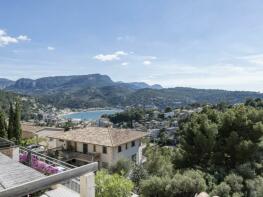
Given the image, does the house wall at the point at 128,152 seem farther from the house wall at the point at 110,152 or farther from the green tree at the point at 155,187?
the green tree at the point at 155,187

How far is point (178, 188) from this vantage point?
47.1 ft

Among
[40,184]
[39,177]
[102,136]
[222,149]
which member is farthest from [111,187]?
[102,136]

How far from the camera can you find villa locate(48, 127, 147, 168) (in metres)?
27.4

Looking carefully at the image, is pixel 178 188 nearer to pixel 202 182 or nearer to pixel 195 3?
pixel 202 182

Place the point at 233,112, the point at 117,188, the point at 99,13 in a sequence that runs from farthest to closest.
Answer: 1. the point at 99,13
2. the point at 233,112
3. the point at 117,188

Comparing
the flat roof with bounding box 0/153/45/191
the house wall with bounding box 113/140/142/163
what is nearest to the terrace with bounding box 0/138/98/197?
the flat roof with bounding box 0/153/45/191

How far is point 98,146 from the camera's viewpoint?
27.9 meters

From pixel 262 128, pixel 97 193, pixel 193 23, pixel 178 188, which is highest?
pixel 193 23

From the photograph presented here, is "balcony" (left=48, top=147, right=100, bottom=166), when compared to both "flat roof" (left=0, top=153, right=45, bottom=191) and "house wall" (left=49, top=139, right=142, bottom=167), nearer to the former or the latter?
"house wall" (left=49, top=139, right=142, bottom=167)

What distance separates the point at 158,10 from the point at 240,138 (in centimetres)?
1015

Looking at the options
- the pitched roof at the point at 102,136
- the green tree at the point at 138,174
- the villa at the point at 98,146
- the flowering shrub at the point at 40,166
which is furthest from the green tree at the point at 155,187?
the pitched roof at the point at 102,136

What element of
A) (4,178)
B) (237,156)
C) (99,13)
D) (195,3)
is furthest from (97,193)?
(99,13)

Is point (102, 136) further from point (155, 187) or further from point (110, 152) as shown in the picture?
point (155, 187)

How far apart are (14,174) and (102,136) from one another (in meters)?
22.8
